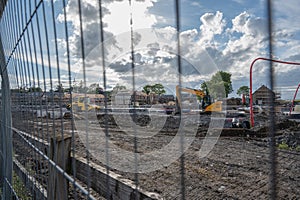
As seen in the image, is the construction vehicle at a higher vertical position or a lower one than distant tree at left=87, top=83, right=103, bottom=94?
lower

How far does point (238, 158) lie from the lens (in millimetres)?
3934

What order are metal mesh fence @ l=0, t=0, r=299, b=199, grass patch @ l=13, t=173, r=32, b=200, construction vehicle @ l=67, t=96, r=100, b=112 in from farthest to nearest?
1. grass patch @ l=13, t=173, r=32, b=200
2. construction vehicle @ l=67, t=96, r=100, b=112
3. metal mesh fence @ l=0, t=0, r=299, b=199

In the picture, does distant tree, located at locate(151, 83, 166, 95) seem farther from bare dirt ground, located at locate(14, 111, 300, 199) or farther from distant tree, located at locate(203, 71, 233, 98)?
bare dirt ground, located at locate(14, 111, 300, 199)

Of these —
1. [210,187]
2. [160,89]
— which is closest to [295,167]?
[210,187]

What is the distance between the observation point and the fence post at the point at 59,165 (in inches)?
46.1

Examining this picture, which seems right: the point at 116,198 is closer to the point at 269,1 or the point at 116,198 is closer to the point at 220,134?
the point at 269,1

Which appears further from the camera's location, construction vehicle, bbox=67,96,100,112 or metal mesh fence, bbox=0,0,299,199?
construction vehicle, bbox=67,96,100,112

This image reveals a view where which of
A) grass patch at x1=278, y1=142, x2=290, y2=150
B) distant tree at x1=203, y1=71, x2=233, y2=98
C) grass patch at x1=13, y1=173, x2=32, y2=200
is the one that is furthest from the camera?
grass patch at x1=278, y1=142, x2=290, y2=150

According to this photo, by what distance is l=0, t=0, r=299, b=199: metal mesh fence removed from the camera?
69 cm

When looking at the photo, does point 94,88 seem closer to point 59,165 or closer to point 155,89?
point 155,89

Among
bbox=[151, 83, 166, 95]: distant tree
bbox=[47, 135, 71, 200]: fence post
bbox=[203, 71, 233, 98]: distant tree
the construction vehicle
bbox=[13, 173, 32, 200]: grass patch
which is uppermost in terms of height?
bbox=[203, 71, 233, 98]: distant tree

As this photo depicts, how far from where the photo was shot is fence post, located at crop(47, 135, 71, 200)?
1171 millimetres

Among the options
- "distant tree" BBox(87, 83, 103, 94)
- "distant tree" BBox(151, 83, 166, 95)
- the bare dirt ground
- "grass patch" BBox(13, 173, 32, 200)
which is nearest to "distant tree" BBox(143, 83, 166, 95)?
"distant tree" BBox(151, 83, 166, 95)

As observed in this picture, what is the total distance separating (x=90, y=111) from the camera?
6.26 feet
